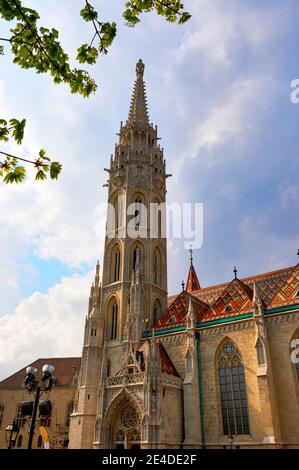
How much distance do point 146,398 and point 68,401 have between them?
68.8 ft

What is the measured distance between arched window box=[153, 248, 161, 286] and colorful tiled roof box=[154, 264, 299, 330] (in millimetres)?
3392

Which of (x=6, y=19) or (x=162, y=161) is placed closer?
(x=6, y=19)

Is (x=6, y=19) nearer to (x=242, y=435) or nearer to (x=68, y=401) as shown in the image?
(x=242, y=435)

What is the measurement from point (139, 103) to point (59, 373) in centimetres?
3248

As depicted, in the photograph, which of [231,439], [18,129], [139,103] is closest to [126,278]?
[231,439]

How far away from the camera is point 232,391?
23.3 meters

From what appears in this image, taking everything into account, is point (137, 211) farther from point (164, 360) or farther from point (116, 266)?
point (164, 360)

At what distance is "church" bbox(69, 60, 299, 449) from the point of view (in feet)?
70.2

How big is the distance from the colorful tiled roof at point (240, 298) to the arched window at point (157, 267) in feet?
11.1

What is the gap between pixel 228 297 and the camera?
2766 cm

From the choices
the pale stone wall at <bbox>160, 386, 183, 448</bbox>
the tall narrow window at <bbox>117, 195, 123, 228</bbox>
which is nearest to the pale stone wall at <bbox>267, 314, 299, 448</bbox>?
the pale stone wall at <bbox>160, 386, 183, 448</bbox>

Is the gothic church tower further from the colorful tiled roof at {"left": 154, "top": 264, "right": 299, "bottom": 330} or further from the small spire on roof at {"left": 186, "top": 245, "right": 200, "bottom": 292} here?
the small spire on roof at {"left": 186, "top": 245, "right": 200, "bottom": 292}
